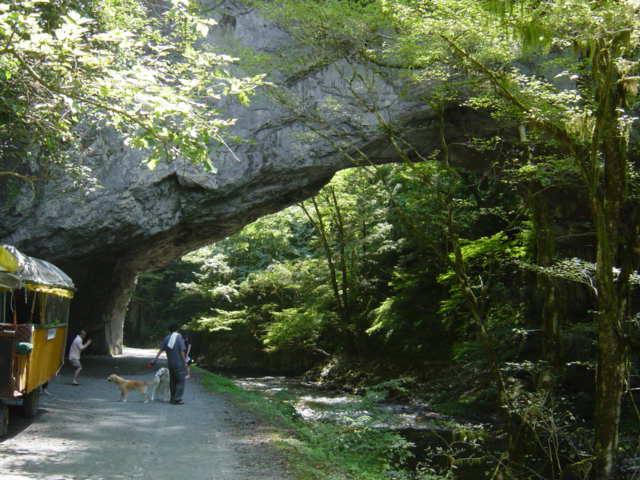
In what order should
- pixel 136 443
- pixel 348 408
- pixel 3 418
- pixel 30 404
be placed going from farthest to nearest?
pixel 348 408
pixel 30 404
pixel 136 443
pixel 3 418

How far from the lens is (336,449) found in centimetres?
872

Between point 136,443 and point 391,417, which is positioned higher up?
point 136,443

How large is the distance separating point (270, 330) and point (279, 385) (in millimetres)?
2156

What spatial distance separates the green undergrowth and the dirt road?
0.31m

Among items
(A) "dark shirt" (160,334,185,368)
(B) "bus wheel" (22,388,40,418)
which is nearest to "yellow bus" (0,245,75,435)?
(B) "bus wheel" (22,388,40,418)

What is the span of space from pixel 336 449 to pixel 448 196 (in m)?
4.82

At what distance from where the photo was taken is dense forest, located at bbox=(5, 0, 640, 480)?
6.73 meters

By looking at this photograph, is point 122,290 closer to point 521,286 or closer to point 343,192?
point 343,192

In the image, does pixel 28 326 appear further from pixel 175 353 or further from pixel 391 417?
pixel 391 417

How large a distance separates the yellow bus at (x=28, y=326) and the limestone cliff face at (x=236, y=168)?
502 centimetres

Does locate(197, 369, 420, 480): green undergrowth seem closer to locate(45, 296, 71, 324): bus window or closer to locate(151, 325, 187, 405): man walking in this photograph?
locate(151, 325, 187, 405): man walking

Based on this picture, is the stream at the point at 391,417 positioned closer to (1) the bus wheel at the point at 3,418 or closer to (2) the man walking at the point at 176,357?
(2) the man walking at the point at 176,357

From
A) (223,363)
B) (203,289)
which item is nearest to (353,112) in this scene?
(203,289)

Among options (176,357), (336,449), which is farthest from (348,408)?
(176,357)
